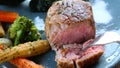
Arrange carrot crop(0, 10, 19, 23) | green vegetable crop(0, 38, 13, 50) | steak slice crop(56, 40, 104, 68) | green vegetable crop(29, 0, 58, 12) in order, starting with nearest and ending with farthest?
1. steak slice crop(56, 40, 104, 68)
2. green vegetable crop(0, 38, 13, 50)
3. carrot crop(0, 10, 19, 23)
4. green vegetable crop(29, 0, 58, 12)

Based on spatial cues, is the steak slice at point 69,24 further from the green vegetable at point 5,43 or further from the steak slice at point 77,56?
the green vegetable at point 5,43

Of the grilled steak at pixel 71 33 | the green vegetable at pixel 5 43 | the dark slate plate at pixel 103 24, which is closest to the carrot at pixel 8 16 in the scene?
the dark slate plate at pixel 103 24

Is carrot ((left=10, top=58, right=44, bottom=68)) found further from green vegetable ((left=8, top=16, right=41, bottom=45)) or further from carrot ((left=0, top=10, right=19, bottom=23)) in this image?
carrot ((left=0, top=10, right=19, bottom=23))

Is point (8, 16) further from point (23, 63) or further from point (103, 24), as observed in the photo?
point (103, 24)

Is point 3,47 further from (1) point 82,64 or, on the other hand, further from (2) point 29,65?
(1) point 82,64

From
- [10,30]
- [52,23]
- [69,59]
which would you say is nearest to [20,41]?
[10,30]

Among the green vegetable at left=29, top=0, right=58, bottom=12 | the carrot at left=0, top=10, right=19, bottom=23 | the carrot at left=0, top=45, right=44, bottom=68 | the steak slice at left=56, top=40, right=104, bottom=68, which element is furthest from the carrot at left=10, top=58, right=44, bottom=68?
the green vegetable at left=29, top=0, right=58, bottom=12
